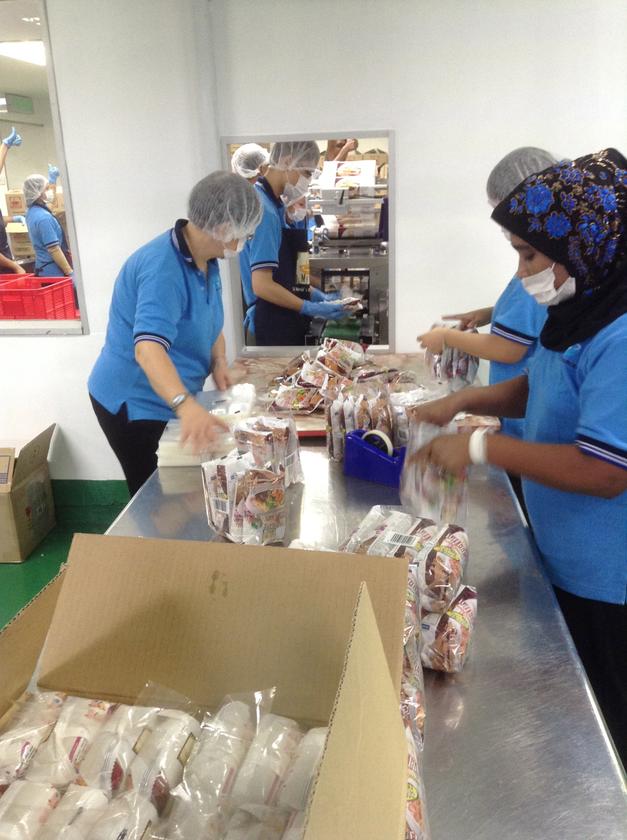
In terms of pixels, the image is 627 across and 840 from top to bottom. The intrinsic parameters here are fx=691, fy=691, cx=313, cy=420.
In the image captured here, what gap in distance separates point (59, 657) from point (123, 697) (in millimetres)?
106

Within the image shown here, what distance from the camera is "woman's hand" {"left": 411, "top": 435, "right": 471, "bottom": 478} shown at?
1.36 metres

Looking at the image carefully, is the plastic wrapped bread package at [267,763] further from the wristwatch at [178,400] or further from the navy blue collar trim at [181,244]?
the navy blue collar trim at [181,244]

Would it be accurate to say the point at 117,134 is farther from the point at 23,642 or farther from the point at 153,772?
the point at 153,772

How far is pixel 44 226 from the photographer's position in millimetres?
3645

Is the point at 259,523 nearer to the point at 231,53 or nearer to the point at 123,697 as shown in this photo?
the point at 123,697

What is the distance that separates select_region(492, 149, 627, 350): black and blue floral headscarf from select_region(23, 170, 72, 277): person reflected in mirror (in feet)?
9.55

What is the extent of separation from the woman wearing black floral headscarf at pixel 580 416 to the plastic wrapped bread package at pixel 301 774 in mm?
664

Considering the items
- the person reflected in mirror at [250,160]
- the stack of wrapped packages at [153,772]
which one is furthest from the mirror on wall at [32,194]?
the stack of wrapped packages at [153,772]

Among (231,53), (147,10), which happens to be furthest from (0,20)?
(231,53)

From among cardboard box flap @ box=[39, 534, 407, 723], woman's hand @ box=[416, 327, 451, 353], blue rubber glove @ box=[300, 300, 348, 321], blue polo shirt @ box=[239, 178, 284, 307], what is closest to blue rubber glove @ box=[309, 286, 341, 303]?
blue rubber glove @ box=[300, 300, 348, 321]

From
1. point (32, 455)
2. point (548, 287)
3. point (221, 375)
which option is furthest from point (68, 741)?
point (32, 455)

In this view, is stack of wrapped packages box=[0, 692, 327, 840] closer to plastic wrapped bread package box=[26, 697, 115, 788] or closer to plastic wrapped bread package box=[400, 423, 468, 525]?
plastic wrapped bread package box=[26, 697, 115, 788]

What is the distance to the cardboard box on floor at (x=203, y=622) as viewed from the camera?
0.91 metres

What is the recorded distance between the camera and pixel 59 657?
3.18 ft
